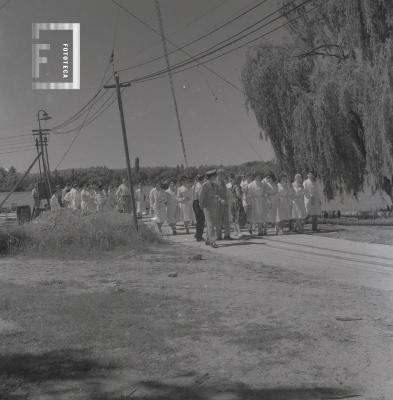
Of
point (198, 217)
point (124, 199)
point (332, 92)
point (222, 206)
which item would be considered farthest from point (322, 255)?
point (124, 199)

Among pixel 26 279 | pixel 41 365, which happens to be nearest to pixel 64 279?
pixel 26 279

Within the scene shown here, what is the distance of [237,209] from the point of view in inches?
644

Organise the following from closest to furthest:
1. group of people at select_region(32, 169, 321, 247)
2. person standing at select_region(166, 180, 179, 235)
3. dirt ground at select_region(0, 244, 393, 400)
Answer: dirt ground at select_region(0, 244, 393, 400) < group of people at select_region(32, 169, 321, 247) < person standing at select_region(166, 180, 179, 235)

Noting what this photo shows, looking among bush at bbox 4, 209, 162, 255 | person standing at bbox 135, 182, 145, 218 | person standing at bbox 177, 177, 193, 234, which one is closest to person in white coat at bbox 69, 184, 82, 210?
person standing at bbox 135, 182, 145, 218

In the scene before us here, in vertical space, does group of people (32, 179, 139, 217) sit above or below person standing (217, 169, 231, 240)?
above

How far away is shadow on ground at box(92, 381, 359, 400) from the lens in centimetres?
415

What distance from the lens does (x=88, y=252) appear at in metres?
12.7

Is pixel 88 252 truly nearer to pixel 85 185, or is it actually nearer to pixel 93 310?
pixel 93 310

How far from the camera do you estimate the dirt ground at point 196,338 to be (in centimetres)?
439

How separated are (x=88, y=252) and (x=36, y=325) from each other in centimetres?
645

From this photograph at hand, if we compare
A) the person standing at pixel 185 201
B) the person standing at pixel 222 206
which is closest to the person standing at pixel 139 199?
the person standing at pixel 185 201

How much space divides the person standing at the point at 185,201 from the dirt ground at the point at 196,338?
28.6 feet

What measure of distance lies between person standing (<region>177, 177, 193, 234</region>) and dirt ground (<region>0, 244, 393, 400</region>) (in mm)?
8721

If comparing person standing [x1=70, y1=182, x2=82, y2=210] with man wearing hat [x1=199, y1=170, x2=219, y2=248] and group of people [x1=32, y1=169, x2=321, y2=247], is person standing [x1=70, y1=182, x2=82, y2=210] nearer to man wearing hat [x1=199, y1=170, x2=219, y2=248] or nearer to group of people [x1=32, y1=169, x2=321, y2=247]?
group of people [x1=32, y1=169, x2=321, y2=247]
